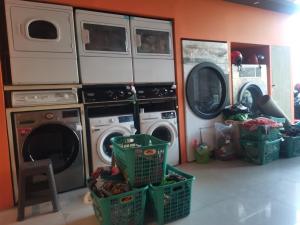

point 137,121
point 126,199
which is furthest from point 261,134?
point 126,199

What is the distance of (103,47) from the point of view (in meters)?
2.89

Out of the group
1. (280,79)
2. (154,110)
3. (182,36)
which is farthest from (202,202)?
(280,79)

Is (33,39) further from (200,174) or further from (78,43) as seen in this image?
(200,174)

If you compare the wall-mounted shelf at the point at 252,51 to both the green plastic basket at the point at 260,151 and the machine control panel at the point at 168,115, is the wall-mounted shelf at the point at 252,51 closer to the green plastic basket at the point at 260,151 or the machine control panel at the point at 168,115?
the green plastic basket at the point at 260,151

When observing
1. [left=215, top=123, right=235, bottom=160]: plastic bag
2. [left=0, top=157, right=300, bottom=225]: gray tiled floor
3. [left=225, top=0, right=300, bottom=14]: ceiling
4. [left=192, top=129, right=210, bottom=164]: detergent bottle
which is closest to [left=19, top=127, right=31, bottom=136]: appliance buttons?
[left=0, top=157, right=300, bottom=225]: gray tiled floor

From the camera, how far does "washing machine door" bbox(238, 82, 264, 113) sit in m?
4.23

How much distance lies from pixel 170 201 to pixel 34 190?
1.37m

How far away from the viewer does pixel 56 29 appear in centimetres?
258

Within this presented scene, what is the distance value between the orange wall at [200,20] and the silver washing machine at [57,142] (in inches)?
7.7

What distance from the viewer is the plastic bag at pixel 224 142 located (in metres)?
3.61

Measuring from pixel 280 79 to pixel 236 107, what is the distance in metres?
1.64

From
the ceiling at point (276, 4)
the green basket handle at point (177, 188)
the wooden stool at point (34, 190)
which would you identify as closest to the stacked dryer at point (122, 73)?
the wooden stool at point (34, 190)

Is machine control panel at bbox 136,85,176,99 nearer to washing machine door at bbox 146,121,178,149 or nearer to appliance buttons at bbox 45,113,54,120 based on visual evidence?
washing machine door at bbox 146,121,178,149

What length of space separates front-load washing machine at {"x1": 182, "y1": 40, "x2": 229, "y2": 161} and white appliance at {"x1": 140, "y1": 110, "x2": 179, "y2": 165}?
23 centimetres
